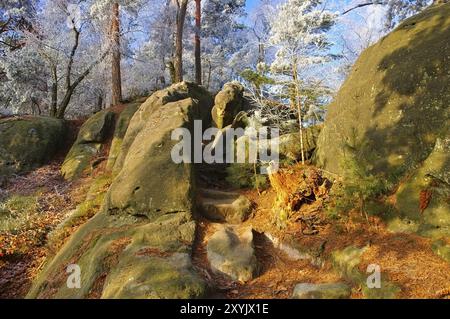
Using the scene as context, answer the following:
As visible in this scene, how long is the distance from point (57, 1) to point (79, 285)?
15811 mm

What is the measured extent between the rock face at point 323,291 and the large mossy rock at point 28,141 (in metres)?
12.0

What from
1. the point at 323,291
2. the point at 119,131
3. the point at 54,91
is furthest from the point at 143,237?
the point at 54,91

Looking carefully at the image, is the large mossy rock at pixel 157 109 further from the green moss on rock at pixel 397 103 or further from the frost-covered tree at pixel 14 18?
the frost-covered tree at pixel 14 18

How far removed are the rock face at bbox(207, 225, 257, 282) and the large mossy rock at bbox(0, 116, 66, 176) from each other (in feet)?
32.8

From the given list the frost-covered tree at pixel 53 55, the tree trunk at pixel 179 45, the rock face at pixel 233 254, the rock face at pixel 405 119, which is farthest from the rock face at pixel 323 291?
the frost-covered tree at pixel 53 55

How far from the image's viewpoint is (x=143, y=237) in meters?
6.75

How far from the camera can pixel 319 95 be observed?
938 centimetres

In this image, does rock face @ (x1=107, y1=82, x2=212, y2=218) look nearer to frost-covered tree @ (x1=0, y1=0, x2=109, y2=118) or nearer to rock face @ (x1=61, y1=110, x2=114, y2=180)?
rock face @ (x1=61, y1=110, x2=114, y2=180)

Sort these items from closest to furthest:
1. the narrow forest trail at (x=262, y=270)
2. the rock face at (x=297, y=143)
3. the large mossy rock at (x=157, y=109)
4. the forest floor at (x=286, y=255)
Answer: the forest floor at (x=286, y=255), the narrow forest trail at (x=262, y=270), the rock face at (x=297, y=143), the large mossy rock at (x=157, y=109)

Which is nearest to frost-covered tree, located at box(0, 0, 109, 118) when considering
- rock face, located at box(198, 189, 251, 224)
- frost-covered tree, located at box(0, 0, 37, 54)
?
frost-covered tree, located at box(0, 0, 37, 54)

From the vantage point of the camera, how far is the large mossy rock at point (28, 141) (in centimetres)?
1397

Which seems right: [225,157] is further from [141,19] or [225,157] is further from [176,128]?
[141,19]

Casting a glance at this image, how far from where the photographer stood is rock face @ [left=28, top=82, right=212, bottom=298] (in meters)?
5.20

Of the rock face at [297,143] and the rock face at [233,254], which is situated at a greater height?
the rock face at [297,143]
